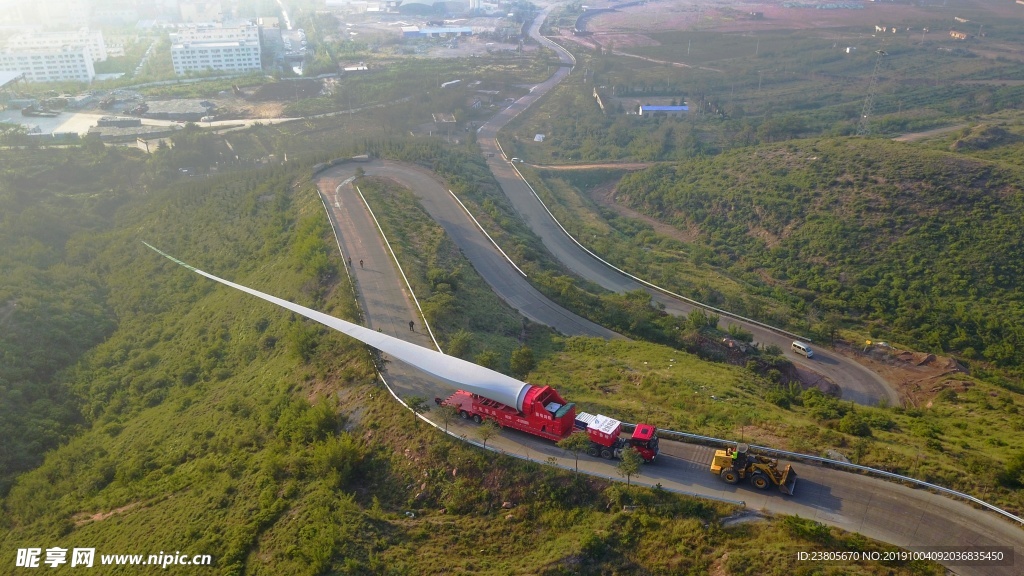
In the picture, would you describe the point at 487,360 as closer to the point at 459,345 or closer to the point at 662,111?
the point at 459,345

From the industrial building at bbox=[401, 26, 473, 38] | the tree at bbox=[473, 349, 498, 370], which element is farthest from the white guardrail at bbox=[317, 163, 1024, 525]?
→ the industrial building at bbox=[401, 26, 473, 38]

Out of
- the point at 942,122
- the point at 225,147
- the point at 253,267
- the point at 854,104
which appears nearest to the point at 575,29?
the point at 854,104

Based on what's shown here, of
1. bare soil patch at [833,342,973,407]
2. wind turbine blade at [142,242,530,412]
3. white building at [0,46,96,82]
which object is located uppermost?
white building at [0,46,96,82]

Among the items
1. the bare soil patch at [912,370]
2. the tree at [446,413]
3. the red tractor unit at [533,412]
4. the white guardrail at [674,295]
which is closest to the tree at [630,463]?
the red tractor unit at [533,412]

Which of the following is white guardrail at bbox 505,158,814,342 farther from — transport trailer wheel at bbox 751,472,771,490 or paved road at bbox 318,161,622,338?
transport trailer wheel at bbox 751,472,771,490

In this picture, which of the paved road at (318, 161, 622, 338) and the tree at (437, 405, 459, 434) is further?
the paved road at (318, 161, 622, 338)

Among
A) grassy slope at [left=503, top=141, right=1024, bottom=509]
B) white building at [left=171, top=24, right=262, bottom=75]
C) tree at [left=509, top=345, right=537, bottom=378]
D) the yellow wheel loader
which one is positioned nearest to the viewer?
the yellow wheel loader

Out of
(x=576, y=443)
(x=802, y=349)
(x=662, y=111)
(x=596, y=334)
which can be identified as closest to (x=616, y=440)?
(x=576, y=443)
